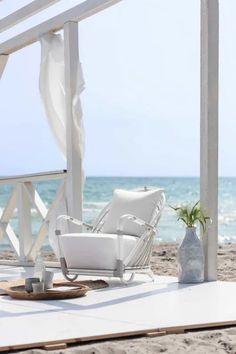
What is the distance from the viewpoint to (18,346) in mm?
3455

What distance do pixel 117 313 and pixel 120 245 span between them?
1.63 meters

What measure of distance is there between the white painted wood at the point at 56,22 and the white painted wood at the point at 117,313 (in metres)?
2.87

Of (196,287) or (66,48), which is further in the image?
(66,48)

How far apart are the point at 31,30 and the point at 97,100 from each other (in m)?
21.1

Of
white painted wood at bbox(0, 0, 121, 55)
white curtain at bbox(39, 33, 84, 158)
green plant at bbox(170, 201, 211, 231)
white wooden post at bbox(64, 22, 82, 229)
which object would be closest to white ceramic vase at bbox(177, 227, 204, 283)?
green plant at bbox(170, 201, 211, 231)

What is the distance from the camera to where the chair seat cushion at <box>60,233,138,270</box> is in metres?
6.05

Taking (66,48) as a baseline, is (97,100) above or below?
above

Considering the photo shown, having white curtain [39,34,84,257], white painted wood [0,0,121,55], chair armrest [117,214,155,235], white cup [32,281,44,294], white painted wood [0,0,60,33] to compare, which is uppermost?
white painted wood [0,0,60,33]

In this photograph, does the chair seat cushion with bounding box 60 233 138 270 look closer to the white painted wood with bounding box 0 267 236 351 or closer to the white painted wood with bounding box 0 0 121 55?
the white painted wood with bounding box 0 267 236 351

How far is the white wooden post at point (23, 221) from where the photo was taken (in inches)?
320

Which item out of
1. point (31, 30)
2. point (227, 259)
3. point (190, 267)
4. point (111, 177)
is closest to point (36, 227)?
point (111, 177)

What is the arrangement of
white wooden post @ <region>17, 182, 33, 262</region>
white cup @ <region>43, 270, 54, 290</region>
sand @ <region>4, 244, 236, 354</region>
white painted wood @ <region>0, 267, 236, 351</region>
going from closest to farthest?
sand @ <region>4, 244, 236, 354</region>
white painted wood @ <region>0, 267, 236, 351</region>
white cup @ <region>43, 270, 54, 290</region>
white wooden post @ <region>17, 182, 33, 262</region>

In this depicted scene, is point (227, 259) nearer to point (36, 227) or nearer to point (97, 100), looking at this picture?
point (36, 227)

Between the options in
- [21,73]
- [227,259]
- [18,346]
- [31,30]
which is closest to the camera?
[18,346]
